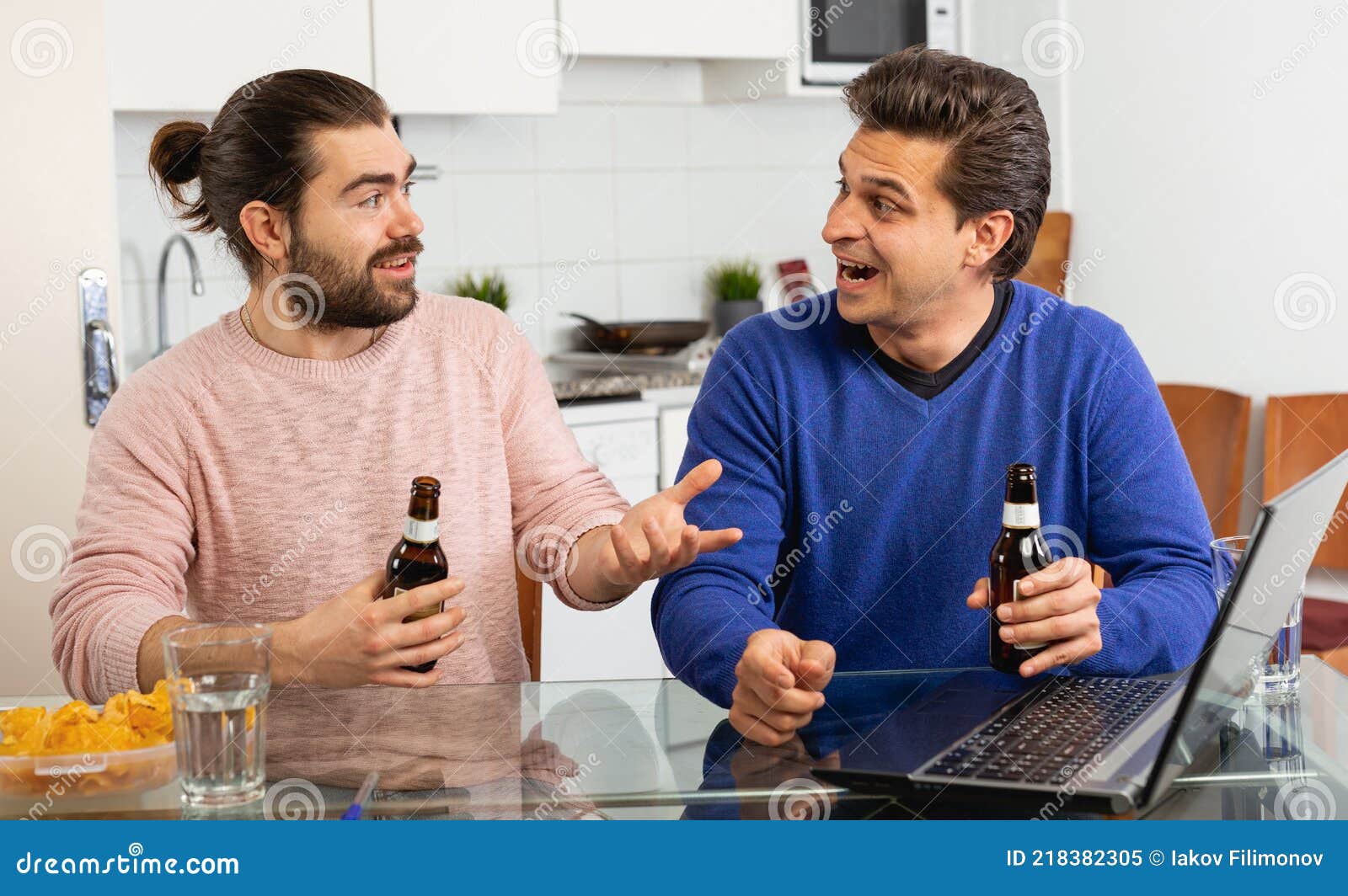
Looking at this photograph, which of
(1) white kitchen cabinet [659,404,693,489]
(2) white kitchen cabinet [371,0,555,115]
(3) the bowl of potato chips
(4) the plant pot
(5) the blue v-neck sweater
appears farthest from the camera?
(4) the plant pot

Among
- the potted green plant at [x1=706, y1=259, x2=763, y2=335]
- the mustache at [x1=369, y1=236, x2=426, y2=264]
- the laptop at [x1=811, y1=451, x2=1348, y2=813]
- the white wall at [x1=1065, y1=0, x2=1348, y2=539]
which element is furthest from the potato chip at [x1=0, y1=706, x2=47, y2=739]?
the potted green plant at [x1=706, y1=259, x2=763, y2=335]

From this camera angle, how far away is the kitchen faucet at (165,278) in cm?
311

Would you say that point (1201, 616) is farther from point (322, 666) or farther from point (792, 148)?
point (792, 148)

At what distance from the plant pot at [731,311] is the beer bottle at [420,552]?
2.48 m

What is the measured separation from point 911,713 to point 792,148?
10.2ft

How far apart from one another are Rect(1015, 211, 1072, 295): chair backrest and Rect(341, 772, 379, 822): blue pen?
289 cm

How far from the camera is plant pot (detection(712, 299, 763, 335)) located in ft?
12.4

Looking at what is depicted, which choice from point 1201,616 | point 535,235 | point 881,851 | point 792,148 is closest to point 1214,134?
point 792,148

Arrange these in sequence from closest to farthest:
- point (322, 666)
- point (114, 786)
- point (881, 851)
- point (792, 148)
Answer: point (881, 851) → point (114, 786) → point (322, 666) → point (792, 148)

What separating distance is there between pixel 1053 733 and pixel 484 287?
8.69ft

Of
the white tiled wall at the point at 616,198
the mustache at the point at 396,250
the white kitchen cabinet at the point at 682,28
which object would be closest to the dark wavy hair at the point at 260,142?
the mustache at the point at 396,250

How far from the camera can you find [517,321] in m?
3.61

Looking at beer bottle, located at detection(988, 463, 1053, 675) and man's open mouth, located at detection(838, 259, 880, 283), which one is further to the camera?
man's open mouth, located at detection(838, 259, 880, 283)

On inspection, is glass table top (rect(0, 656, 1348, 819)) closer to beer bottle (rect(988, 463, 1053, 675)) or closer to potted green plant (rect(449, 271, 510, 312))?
beer bottle (rect(988, 463, 1053, 675))
